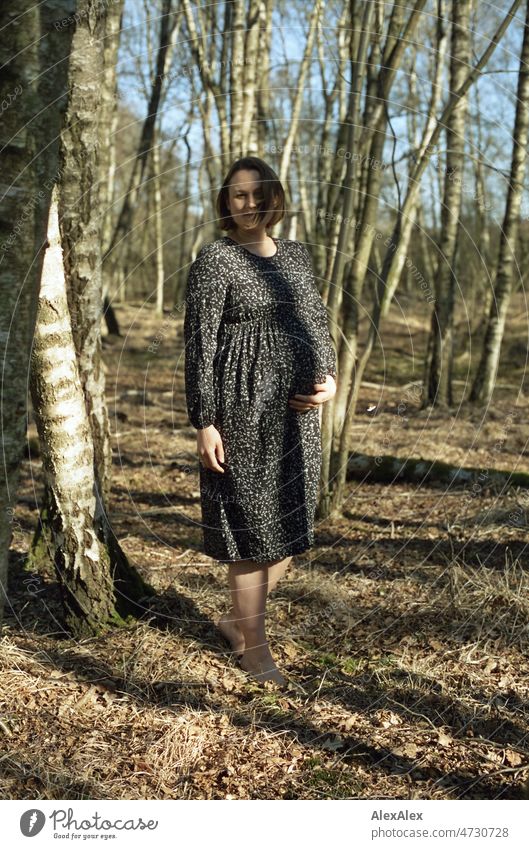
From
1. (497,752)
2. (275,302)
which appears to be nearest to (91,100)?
(275,302)

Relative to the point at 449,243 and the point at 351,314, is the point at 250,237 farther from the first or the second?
the point at 449,243

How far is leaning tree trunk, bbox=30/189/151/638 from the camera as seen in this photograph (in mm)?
2928

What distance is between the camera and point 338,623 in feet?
11.5

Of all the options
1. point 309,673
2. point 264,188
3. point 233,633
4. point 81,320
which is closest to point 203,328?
point 264,188

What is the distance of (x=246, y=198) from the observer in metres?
2.79

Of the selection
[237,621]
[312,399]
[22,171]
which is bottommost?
[237,621]

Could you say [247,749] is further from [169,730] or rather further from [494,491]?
[494,491]

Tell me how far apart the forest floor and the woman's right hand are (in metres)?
0.84

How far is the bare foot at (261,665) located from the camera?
9.92 feet

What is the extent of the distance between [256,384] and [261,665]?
1.09 metres

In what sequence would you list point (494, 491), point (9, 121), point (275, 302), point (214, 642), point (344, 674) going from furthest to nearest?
1. point (494, 491)
2. point (214, 642)
3. point (344, 674)
4. point (275, 302)
5. point (9, 121)

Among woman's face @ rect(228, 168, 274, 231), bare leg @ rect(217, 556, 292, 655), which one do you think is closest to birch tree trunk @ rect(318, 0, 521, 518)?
bare leg @ rect(217, 556, 292, 655)

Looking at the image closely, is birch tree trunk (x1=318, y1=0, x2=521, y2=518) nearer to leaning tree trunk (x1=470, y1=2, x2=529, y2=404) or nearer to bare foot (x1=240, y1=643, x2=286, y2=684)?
bare foot (x1=240, y1=643, x2=286, y2=684)

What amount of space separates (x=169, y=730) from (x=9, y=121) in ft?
6.29
